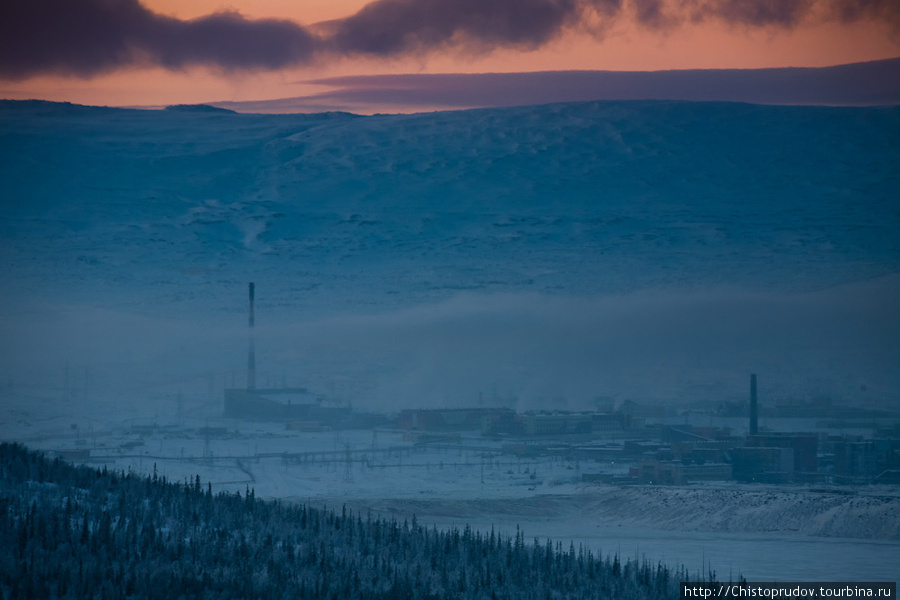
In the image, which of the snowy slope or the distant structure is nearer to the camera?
the distant structure

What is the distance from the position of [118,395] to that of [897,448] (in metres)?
67.3

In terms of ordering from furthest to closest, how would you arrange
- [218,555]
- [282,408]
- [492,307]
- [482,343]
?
[492,307] → [482,343] → [282,408] → [218,555]

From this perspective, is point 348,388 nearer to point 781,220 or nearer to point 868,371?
point 868,371

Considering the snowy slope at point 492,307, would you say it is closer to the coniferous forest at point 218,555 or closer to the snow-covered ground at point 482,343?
the snow-covered ground at point 482,343

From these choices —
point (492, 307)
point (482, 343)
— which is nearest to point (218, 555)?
point (482, 343)

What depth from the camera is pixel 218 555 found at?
29766 mm

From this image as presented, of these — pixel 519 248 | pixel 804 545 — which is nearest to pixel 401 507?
pixel 804 545

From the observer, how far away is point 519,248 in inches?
7495

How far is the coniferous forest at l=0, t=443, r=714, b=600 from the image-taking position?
2750 centimetres

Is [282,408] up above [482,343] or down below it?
below

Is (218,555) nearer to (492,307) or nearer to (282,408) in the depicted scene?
(282,408)

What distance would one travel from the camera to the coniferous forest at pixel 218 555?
27.5 metres

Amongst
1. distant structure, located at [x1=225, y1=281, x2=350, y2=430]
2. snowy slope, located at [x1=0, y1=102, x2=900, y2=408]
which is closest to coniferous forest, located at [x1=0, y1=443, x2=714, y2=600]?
distant structure, located at [x1=225, y1=281, x2=350, y2=430]

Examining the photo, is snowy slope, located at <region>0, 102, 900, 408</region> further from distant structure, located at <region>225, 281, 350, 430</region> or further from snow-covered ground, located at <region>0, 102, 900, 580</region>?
distant structure, located at <region>225, 281, 350, 430</region>
